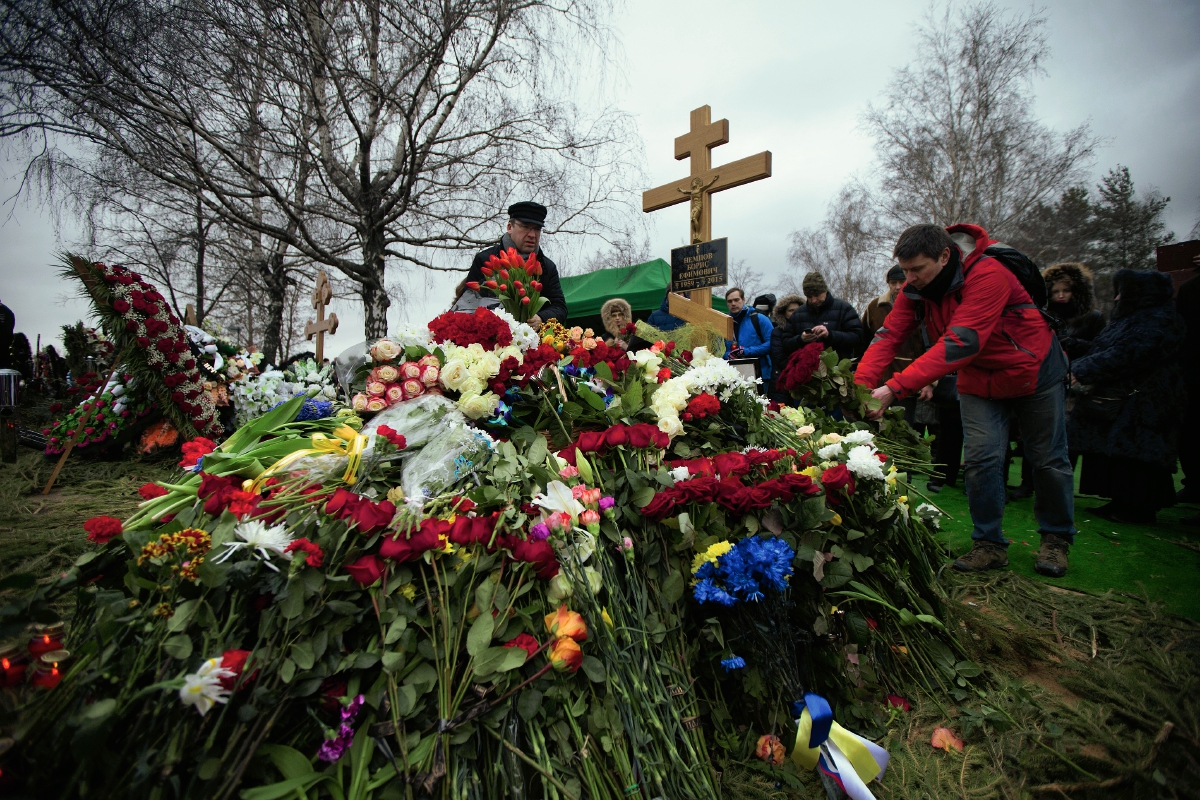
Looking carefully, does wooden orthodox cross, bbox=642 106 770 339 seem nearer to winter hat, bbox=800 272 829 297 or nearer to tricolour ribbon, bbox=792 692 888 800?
winter hat, bbox=800 272 829 297

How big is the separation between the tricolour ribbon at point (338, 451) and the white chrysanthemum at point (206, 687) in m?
0.55

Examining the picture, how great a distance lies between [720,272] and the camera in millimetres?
4469

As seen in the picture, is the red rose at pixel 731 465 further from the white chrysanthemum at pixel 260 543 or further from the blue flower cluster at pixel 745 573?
the white chrysanthemum at pixel 260 543

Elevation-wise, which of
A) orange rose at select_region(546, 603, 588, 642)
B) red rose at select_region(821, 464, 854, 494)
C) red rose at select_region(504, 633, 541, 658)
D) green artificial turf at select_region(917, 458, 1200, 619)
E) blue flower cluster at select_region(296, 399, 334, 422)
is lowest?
green artificial turf at select_region(917, 458, 1200, 619)

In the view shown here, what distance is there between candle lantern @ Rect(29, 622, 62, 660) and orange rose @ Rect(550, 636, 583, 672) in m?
0.85

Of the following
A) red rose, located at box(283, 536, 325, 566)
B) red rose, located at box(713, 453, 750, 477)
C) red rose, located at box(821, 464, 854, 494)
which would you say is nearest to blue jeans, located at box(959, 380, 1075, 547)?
red rose, located at box(821, 464, 854, 494)

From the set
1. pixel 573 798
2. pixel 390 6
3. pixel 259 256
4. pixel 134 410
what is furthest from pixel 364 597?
pixel 259 256

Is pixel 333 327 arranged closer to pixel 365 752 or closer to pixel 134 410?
pixel 134 410

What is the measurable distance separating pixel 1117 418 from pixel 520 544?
3.87 meters

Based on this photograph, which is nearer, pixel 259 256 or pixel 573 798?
pixel 573 798

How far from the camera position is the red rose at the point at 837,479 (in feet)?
5.10

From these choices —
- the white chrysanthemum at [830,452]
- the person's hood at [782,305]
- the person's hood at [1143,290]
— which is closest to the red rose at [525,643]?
the white chrysanthemum at [830,452]

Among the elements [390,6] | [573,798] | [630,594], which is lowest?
[573,798]

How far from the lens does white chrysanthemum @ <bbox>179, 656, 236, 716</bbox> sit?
0.86 metres
